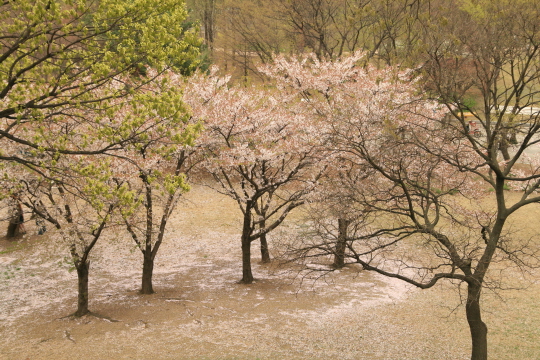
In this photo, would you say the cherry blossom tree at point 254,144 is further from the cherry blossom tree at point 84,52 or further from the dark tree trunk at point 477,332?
the cherry blossom tree at point 84,52

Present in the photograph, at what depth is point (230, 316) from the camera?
1416 cm

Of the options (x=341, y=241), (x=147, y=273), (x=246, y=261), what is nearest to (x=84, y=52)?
(x=341, y=241)

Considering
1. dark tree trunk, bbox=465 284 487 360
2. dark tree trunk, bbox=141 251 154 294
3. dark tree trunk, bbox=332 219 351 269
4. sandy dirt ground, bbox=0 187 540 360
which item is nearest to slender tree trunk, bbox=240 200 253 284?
sandy dirt ground, bbox=0 187 540 360

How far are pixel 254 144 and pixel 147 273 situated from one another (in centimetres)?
593

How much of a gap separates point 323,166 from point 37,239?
596 inches

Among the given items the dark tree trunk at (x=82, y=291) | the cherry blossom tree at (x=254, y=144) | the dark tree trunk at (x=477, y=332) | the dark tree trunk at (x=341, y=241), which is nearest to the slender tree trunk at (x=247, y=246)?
the cherry blossom tree at (x=254, y=144)

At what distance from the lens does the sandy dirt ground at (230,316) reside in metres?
11.9

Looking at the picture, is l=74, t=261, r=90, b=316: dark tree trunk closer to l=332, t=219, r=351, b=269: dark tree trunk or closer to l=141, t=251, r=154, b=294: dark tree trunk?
l=141, t=251, r=154, b=294: dark tree trunk

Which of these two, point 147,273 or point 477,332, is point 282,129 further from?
point 477,332

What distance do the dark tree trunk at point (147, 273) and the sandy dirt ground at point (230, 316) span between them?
362mm

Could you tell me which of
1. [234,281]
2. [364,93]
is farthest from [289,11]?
[234,281]

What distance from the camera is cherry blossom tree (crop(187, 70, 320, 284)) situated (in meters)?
15.8

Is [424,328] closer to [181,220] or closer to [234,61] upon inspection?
[181,220]

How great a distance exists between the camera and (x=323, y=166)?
16.4 metres
